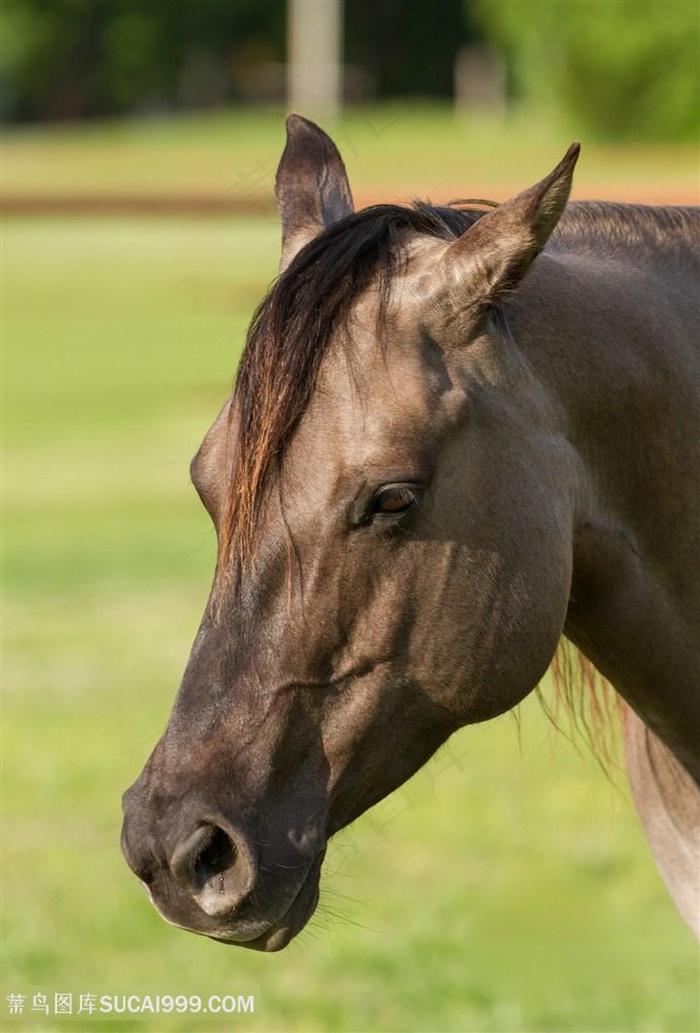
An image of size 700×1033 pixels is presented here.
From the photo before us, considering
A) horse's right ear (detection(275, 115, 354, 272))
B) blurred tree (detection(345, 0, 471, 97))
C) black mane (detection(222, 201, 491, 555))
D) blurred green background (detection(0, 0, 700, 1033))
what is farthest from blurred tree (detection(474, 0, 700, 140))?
black mane (detection(222, 201, 491, 555))

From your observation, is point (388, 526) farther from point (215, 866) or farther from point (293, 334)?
point (215, 866)

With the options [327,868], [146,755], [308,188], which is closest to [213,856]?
[308,188]

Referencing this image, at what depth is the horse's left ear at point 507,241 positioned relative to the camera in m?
2.50

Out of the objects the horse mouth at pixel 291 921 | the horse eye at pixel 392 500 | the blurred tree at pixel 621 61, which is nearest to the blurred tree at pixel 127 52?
the blurred tree at pixel 621 61

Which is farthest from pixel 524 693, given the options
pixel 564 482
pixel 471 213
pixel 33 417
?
pixel 33 417

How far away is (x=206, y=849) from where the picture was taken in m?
2.44

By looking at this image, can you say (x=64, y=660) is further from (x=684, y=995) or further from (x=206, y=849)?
Answer: (x=206, y=849)

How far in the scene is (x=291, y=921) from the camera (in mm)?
2525

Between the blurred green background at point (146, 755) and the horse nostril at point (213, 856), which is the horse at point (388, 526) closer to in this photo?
the horse nostril at point (213, 856)

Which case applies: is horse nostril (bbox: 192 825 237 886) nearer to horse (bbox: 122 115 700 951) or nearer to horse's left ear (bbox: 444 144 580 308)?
horse (bbox: 122 115 700 951)

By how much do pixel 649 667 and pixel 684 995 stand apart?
2560 millimetres

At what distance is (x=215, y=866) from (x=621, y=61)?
45708 mm

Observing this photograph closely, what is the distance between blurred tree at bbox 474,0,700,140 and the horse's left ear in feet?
139

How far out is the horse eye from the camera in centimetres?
251
